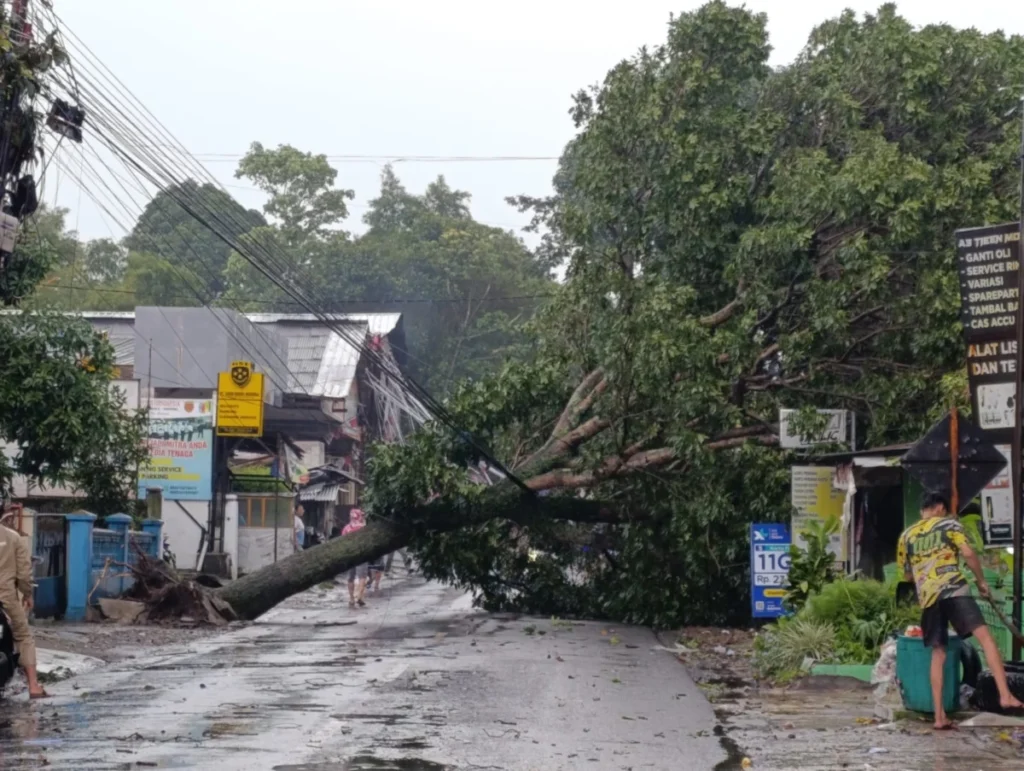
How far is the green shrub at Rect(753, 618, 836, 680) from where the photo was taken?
41.9ft

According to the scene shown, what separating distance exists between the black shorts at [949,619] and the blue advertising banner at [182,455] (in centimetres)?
2416

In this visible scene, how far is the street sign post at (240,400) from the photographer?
95.7ft

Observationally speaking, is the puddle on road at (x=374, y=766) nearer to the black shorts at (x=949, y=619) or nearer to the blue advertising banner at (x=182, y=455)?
the black shorts at (x=949, y=619)

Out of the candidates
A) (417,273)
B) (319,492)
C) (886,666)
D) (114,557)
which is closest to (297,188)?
(417,273)

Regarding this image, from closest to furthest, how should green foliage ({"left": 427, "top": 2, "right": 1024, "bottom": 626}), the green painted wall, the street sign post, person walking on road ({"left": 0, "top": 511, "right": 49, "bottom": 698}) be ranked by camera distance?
person walking on road ({"left": 0, "top": 511, "right": 49, "bottom": 698}), the green painted wall, green foliage ({"left": 427, "top": 2, "right": 1024, "bottom": 626}), the street sign post

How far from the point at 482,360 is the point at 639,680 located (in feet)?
123

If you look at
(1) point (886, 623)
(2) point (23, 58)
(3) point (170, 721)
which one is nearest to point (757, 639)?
→ (1) point (886, 623)

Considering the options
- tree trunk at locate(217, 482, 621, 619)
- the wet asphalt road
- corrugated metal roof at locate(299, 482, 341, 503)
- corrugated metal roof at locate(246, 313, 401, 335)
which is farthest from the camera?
corrugated metal roof at locate(246, 313, 401, 335)

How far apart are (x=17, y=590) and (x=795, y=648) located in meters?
7.14

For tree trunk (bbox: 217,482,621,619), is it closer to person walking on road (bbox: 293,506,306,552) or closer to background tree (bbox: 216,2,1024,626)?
background tree (bbox: 216,2,1024,626)

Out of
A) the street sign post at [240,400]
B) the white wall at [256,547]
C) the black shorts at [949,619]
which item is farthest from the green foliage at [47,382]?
the black shorts at [949,619]

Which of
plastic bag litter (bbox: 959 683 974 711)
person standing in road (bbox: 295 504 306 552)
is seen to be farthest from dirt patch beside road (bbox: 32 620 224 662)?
person standing in road (bbox: 295 504 306 552)

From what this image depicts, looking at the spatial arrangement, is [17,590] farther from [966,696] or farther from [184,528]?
[184,528]

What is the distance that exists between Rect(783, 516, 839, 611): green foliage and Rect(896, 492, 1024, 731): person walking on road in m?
6.43
